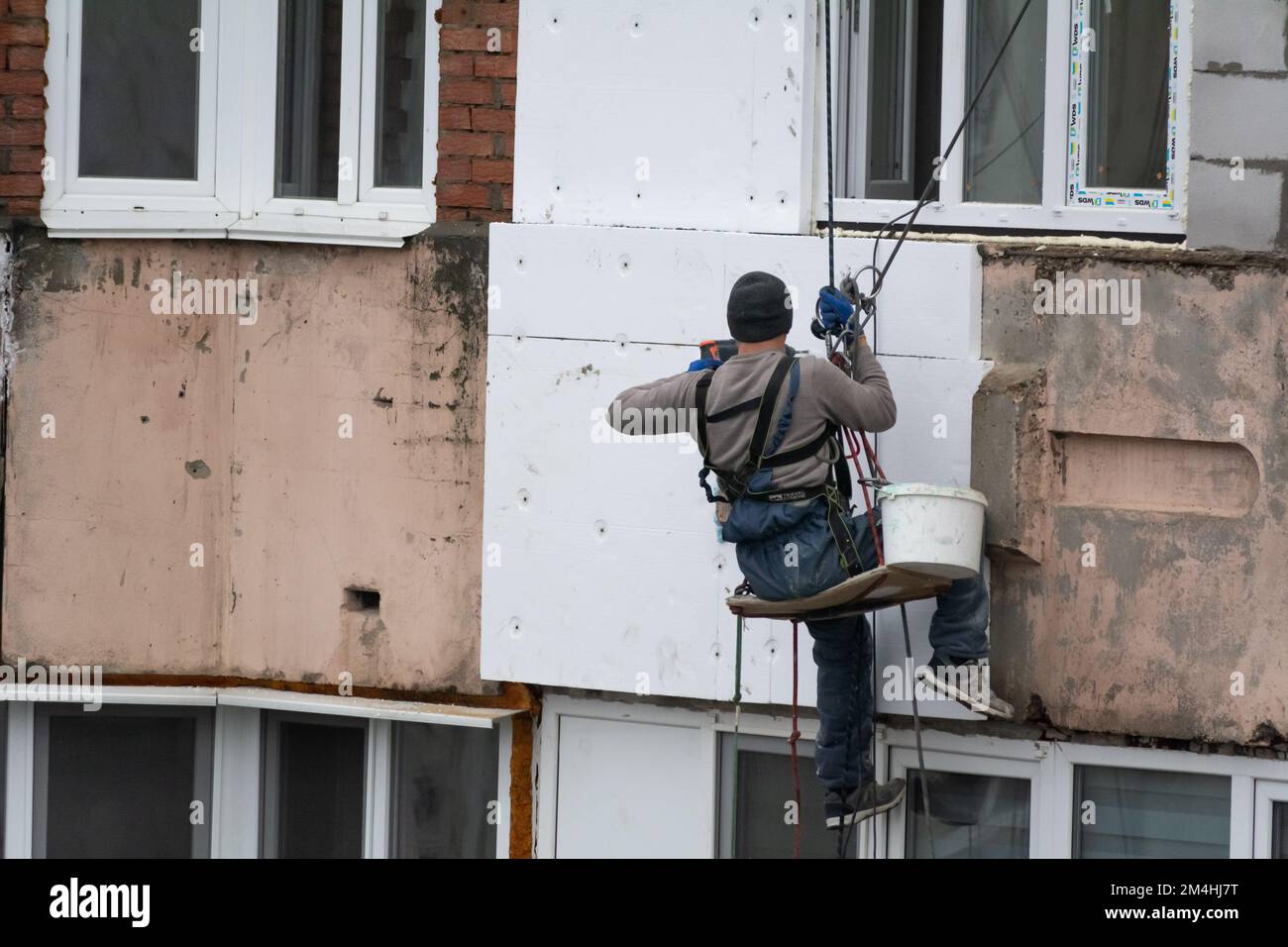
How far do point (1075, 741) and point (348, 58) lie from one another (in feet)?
13.3

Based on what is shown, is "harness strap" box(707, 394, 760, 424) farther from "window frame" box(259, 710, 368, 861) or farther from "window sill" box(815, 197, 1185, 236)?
"window frame" box(259, 710, 368, 861)

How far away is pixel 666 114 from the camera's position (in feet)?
23.4

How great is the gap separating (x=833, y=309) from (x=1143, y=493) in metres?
1.37

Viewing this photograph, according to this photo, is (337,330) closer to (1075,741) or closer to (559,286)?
(559,286)

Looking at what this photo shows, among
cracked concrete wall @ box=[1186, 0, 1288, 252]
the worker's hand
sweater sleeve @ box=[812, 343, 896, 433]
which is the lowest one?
sweater sleeve @ box=[812, 343, 896, 433]

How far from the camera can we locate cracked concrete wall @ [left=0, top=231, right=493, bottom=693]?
7.51m

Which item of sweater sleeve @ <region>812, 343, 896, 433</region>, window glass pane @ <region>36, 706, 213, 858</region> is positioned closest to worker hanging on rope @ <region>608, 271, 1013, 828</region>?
sweater sleeve @ <region>812, 343, 896, 433</region>

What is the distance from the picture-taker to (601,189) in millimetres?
7223

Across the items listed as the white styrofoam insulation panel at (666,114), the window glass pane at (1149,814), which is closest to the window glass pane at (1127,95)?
the white styrofoam insulation panel at (666,114)

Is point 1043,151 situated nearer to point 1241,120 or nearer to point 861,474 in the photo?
point 1241,120

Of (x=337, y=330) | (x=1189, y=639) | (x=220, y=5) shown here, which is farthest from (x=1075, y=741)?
(x=220, y=5)

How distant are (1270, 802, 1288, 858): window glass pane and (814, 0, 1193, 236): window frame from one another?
212 centimetres

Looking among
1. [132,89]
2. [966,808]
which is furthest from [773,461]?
[132,89]

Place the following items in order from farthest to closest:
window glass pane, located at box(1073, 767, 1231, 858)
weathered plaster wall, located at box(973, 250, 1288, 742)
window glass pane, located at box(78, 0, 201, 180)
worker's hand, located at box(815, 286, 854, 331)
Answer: window glass pane, located at box(78, 0, 201, 180)
window glass pane, located at box(1073, 767, 1231, 858)
weathered plaster wall, located at box(973, 250, 1288, 742)
worker's hand, located at box(815, 286, 854, 331)
